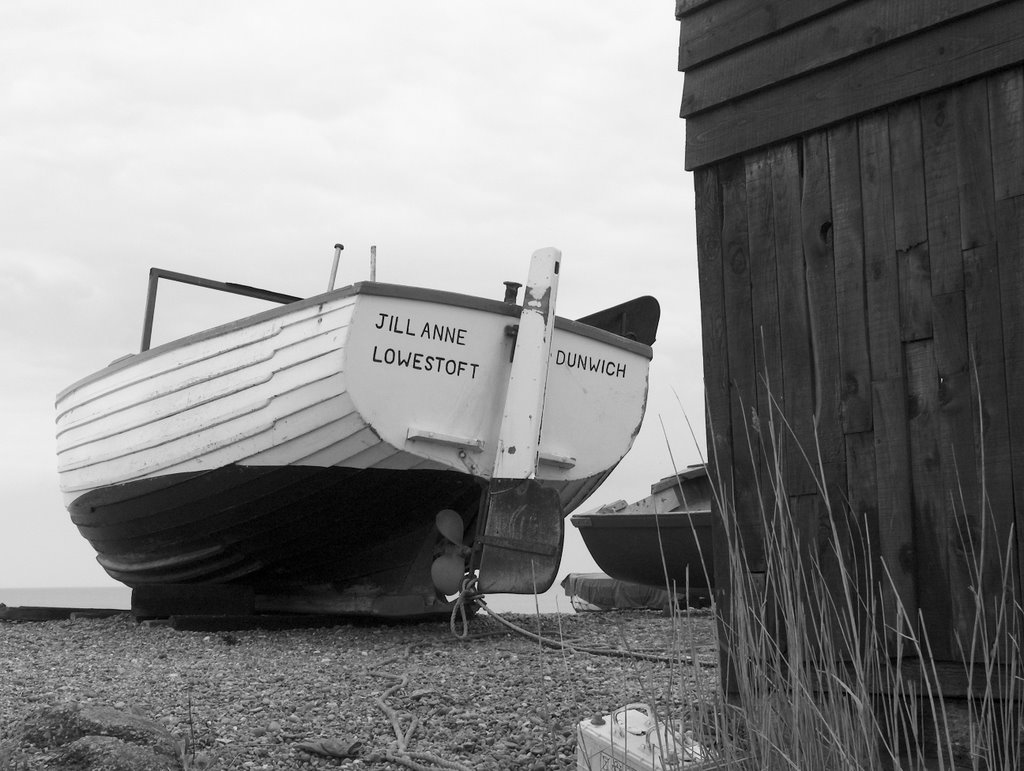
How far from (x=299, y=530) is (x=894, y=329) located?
564 cm

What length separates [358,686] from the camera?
4730 mm

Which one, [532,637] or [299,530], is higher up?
[299,530]

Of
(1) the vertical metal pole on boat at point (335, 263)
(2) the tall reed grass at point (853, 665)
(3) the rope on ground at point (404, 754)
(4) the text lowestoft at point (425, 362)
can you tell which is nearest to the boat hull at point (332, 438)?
(4) the text lowestoft at point (425, 362)

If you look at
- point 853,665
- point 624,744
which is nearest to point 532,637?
point 624,744

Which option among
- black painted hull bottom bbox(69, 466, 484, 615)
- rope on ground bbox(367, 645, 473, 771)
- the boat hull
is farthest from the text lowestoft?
rope on ground bbox(367, 645, 473, 771)

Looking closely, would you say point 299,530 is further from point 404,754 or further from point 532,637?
point 404,754

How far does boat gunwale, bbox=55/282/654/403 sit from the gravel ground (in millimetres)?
2040

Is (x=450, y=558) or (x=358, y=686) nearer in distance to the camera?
(x=358, y=686)

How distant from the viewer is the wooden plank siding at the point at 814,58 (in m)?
2.67

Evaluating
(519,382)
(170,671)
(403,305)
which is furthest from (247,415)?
(170,671)

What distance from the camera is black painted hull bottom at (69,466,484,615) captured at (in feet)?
24.1

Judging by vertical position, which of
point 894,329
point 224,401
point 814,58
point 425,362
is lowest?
point 894,329

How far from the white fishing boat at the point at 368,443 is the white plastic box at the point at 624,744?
11.5ft

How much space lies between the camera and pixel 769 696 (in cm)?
252
